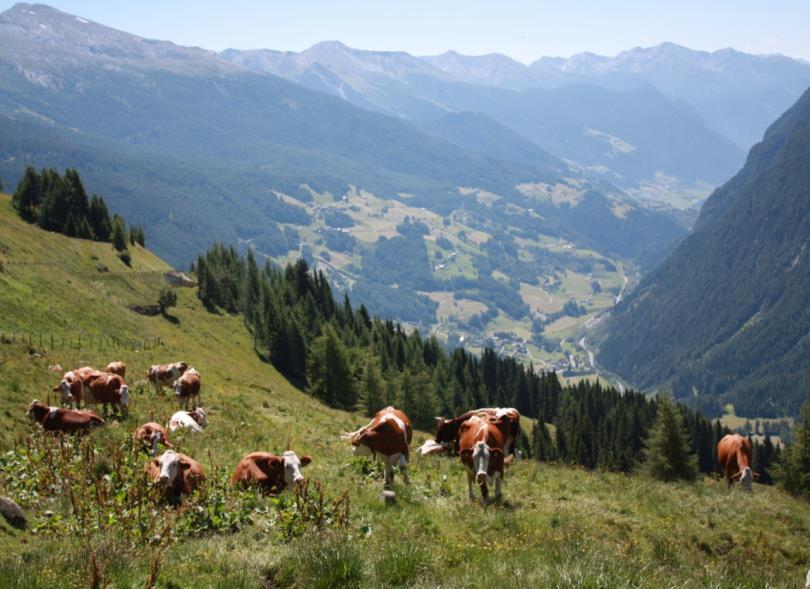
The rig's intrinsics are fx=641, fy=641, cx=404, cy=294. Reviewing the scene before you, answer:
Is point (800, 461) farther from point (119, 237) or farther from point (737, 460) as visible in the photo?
point (119, 237)

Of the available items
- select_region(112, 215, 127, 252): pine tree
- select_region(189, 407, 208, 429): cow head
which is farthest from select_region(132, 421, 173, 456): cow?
select_region(112, 215, 127, 252): pine tree

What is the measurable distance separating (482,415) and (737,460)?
16.6 m

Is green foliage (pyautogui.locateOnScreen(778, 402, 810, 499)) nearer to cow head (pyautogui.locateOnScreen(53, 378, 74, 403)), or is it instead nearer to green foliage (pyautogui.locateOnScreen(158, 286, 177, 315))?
cow head (pyautogui.locateOnScreen(53, 378, 74, 403))

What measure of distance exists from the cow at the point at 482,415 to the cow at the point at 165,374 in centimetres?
1756

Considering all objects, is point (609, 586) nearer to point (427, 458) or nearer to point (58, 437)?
point (427, 458)

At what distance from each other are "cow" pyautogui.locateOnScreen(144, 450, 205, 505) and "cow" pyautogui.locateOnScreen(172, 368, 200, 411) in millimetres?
14050

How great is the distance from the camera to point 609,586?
9.76m

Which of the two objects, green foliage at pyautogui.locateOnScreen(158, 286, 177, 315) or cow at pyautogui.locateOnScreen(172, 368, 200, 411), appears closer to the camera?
cow at pyautogui.locateOnScreen(172, 368, 200, 411)

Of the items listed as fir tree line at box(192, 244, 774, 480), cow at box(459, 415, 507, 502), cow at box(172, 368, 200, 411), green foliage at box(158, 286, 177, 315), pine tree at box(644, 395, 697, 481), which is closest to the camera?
cow at box(459, 415, 507, 502)

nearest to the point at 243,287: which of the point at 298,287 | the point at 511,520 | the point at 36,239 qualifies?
the point at 298,287

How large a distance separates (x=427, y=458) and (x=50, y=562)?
49.3 ft

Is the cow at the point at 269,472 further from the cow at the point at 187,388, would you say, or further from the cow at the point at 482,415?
the cow at the point at 187,388

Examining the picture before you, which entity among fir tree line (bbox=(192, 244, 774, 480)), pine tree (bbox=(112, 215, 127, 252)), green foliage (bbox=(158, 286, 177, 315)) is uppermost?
pine tree (bbox=(112, 215, 127, 252))

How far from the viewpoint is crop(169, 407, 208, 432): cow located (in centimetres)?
2392
